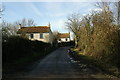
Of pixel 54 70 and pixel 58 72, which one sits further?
pixel 54 70

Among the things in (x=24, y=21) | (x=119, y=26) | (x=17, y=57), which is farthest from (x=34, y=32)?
(x=119, y=26)

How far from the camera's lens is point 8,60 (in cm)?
1919

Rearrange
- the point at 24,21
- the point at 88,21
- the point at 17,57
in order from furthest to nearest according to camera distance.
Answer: the point at 24,21 → the point at 88,21 → the point at 17,57

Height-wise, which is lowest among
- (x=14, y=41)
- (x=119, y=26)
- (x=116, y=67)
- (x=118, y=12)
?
(x=116, y=67)

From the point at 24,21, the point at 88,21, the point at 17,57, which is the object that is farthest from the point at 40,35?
the point at 17,57

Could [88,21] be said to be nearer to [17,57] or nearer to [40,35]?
[17,57]

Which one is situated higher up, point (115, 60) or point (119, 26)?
point (119, 26)

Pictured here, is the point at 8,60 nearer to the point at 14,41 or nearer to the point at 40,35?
the point at 14,41

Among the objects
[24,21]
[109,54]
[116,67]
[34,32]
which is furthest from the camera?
[24,21]

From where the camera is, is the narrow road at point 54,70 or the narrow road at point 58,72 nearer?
the narrow road at point 58,72

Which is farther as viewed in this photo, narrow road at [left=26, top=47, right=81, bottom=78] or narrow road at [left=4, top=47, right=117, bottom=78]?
narrow road at [left=26, top=47, right=81, bottom=78]

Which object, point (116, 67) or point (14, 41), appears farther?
point (14, 41)

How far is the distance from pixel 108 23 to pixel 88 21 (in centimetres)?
1473

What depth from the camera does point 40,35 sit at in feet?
248
